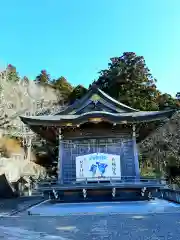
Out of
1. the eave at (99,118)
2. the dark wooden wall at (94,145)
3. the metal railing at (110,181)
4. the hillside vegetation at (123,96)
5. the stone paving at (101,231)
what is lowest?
the stone paving at (101,231)

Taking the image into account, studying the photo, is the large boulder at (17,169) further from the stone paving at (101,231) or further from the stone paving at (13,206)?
the stone paving at (101,231)

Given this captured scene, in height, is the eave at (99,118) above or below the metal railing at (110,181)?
above

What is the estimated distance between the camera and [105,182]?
12703 millimetres

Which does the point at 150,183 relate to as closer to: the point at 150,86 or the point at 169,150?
the point at 169,150

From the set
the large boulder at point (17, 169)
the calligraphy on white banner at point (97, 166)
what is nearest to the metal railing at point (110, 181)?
the calligraphy on white banner at point (97, 166)

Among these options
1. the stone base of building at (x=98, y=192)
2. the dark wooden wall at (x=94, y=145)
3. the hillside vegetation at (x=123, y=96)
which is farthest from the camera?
the hillside vegetation at (x=123, y=96)

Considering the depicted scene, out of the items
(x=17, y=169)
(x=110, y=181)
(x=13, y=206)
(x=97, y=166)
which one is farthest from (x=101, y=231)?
(x=17, y=169)

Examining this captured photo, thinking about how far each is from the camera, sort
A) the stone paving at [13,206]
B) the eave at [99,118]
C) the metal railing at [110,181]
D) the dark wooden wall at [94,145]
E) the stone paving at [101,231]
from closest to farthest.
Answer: the stone paving at [101,231], the stone paving at [13,206], the metal railing at [110,181], the eave at [99,118], the dark wooden wall at [94,145]

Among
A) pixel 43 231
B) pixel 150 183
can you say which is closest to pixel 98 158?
pixel 150 183

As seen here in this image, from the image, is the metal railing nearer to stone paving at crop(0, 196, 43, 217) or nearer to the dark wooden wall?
the dark wooden wall

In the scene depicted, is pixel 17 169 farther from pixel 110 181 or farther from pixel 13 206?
pixel 110 181

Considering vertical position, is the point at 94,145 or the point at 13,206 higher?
the point at 94,145

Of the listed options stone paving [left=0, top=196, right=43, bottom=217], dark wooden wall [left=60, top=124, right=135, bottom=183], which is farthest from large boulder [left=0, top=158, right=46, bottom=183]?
dark wooden wall [left=60, top=124, right=135, bottom=183]

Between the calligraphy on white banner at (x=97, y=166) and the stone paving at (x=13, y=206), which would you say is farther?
the calligraphy on white banner at (x=97, y=166)
